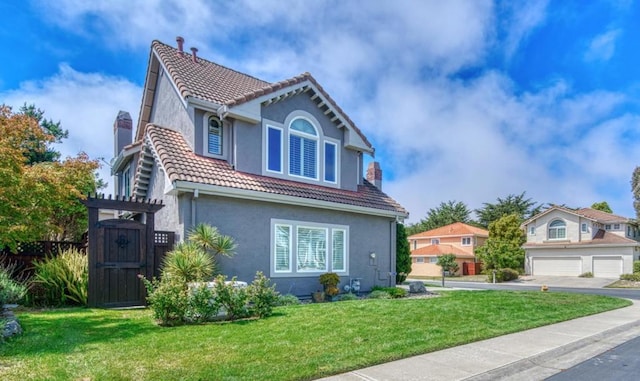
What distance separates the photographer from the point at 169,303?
282 inches

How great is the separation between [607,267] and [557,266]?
4.04 m

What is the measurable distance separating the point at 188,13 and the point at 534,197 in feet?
186

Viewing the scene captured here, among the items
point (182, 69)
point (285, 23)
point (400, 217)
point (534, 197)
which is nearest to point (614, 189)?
point (534, 197)

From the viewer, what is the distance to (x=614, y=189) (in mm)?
35344

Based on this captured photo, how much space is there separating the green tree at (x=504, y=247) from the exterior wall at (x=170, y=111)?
31293mm

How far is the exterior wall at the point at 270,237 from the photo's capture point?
433 inches

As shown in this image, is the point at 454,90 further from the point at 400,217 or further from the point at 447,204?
the point at 447,204

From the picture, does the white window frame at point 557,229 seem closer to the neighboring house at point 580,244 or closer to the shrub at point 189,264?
the neighboring house at point 580,244

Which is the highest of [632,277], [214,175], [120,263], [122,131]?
[122,131]

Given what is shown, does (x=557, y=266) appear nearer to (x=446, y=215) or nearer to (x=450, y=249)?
(x=450, y=249)

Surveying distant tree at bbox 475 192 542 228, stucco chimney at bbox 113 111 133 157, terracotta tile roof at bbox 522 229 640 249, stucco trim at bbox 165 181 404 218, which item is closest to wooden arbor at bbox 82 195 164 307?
stucco trim at bbox 165 181 404 218

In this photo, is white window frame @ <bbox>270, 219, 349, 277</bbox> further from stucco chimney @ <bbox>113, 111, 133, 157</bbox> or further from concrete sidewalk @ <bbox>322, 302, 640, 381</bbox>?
stucco chimney @ <bbox>113, 111, 133, 157</bbox>

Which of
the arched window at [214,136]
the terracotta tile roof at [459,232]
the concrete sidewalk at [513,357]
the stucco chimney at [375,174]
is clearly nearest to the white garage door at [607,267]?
the terracotta tile roof at [459,232]

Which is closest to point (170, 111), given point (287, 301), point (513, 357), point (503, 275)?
point (287, 301)
